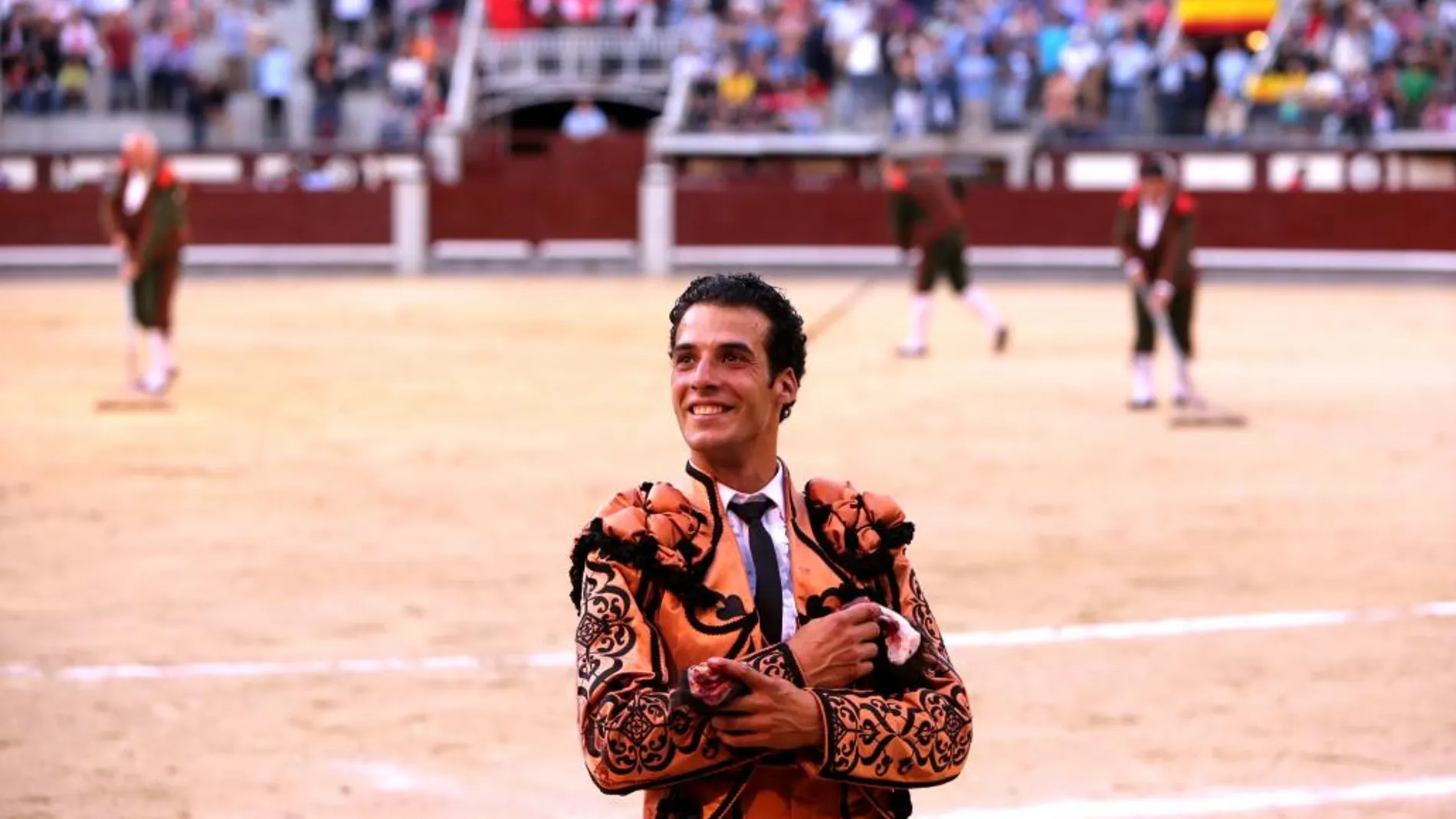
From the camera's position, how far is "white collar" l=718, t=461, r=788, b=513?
8.96 feet

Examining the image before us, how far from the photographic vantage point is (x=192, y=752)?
18.6 ft

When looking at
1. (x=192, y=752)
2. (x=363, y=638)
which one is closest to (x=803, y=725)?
(x=192, y=752)

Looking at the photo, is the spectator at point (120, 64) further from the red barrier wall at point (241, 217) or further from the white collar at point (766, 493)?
the white collar at point (766, 493)

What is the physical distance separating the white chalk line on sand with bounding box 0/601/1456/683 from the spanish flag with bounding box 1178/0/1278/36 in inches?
556

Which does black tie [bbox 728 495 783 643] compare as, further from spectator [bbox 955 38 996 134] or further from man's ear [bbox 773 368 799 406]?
spectator [bbox 955 38 996 134]

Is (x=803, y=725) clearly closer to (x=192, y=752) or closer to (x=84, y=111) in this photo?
(x=192, y=752)

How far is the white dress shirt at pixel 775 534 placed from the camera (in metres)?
2.70

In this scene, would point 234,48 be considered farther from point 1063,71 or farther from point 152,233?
point 152,233

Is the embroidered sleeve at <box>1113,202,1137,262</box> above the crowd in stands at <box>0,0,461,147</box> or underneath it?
above

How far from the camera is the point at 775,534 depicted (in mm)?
2730

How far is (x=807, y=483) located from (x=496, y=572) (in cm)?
538

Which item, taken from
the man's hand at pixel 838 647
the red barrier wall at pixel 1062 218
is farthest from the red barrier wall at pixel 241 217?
the man's hand at pixel 838 647

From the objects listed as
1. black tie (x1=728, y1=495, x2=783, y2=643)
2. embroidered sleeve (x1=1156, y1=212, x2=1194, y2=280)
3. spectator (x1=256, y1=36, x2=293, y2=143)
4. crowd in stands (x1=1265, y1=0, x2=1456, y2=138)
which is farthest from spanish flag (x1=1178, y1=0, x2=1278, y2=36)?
black tie (x1=728, y1=495, x2=783, y2=643)

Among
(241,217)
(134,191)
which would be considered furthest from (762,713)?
(241,217)
